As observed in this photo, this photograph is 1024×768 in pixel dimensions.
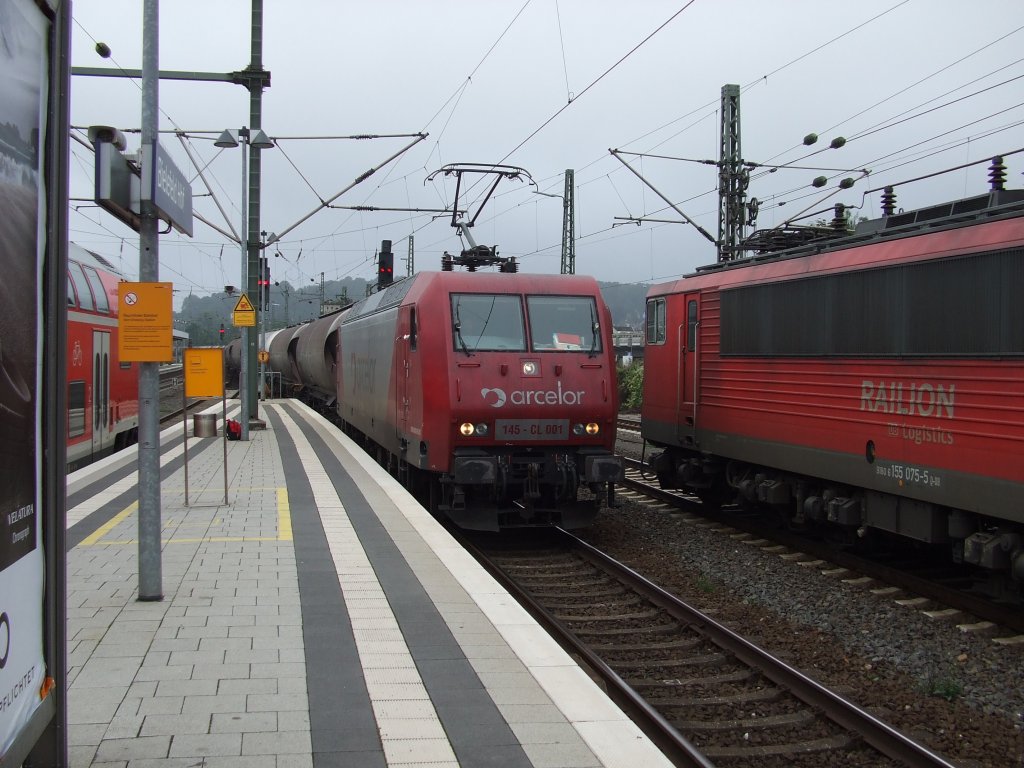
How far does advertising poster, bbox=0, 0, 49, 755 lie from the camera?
245 centimetres

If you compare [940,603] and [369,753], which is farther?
[940,603]

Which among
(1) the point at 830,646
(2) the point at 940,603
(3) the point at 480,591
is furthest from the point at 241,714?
(2) the point at 940,603

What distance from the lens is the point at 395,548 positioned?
8062mm

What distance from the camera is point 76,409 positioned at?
45.5ft

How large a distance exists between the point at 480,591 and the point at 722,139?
17391 mm

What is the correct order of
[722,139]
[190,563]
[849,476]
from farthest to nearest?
1. [722,139]
2. [849,476]
3. [190,563]

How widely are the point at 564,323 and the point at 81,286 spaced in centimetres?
796

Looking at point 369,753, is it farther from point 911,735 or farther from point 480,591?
point 911,735

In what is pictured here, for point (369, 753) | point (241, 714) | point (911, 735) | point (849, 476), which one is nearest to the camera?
point (369, 753)

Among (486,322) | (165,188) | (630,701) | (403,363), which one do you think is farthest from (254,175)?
(630,701)

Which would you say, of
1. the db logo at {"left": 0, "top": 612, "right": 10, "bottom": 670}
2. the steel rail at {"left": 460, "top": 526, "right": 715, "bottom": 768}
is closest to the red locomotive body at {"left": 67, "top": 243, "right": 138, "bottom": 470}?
the steel rail at {"left": 460, "top": 526, "right": 715, "bottom": 768}

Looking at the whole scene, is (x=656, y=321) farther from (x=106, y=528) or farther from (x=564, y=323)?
(x=106, y=528)

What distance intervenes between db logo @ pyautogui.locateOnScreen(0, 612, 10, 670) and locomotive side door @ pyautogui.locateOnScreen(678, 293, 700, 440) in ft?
34.1

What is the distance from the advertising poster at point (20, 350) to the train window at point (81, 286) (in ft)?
39.1
